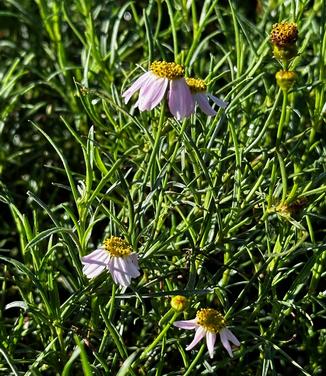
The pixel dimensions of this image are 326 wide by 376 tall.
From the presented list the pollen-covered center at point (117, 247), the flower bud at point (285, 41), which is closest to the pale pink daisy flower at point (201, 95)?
the flower bud at point (285, 41)

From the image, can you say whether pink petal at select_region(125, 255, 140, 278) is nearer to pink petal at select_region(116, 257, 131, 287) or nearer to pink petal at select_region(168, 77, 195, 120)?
pink petal at select_region(116, 257, 131, 287)

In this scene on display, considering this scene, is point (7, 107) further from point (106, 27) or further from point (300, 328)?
point (300, 328)

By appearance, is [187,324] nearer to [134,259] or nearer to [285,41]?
[134,259]

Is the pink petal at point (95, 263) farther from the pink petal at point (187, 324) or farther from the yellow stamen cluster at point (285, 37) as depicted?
the yellow stamen cluster at point (285, 37)

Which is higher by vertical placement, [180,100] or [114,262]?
[180,100]

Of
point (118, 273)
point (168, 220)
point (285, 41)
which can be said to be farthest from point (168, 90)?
point (168, 220)

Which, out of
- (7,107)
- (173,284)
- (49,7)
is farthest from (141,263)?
(49,7)
